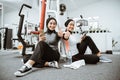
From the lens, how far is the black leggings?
1.97 meters

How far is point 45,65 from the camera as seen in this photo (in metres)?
2.35

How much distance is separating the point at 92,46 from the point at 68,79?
1150 mm

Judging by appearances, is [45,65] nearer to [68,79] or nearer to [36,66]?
[36,66]

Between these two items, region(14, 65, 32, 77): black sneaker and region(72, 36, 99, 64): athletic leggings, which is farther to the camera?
region(72, 36, 99, 64): athletic leggings

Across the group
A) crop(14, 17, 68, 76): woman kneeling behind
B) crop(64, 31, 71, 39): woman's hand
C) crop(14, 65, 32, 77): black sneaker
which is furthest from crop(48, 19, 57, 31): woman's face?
crop(14, 65, 32, 77): black sneaker

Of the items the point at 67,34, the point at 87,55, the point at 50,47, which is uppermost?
the point at 67,34

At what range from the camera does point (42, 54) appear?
6.78ft

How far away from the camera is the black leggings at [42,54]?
1.97 m

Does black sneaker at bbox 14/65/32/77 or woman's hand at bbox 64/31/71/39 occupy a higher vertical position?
woman's hand at bbox 64/31/71/39

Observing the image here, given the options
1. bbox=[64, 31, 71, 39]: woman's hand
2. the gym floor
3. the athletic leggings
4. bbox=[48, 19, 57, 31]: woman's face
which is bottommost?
the gym floor

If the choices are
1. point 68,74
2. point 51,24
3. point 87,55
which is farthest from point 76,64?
point 51,24

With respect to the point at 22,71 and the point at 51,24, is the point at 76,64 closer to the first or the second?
the point at 51,24

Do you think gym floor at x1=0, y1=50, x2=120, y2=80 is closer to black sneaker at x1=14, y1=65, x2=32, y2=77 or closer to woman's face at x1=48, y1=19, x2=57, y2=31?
black sneaker at x1=14, y1=65, x2=32, y2=77

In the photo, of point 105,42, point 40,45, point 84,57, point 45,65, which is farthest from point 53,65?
point 105,42
